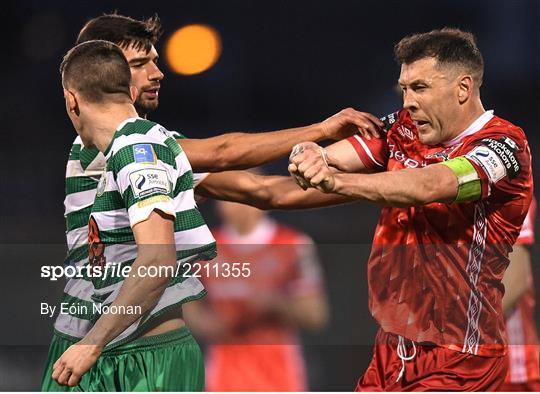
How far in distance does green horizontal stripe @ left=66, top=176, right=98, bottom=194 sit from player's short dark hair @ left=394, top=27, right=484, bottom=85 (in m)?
1.17

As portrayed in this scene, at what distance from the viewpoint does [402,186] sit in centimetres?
314

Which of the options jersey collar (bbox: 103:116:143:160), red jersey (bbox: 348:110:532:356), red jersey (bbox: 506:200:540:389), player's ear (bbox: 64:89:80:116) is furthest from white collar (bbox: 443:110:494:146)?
player's ear (bbox: 64:89:80:116)

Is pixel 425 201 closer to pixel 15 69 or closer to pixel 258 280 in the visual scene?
pixel 258 280

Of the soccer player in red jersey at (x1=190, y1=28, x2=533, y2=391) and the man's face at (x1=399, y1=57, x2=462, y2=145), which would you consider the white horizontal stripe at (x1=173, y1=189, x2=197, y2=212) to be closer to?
the soccer player in red jersey at (x1=190, y1=28, x2=533, y2=391)

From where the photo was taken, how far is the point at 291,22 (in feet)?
14.1

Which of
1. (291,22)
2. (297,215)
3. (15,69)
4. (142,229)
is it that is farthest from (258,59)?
(142,229)

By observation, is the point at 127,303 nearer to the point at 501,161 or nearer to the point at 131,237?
the point at 131,237

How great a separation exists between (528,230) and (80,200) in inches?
68.7

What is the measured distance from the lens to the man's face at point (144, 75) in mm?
4152

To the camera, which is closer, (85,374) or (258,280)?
(85,374)

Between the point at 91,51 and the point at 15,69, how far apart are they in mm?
919

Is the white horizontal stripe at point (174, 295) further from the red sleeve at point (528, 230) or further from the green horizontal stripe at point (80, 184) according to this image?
the red sleeve at point (528, 230)

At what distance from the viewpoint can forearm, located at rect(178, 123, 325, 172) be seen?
4.11m

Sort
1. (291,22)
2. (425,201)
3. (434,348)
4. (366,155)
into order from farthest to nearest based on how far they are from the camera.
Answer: (291,22) → (366,155) → (434,348) → (425,201)
